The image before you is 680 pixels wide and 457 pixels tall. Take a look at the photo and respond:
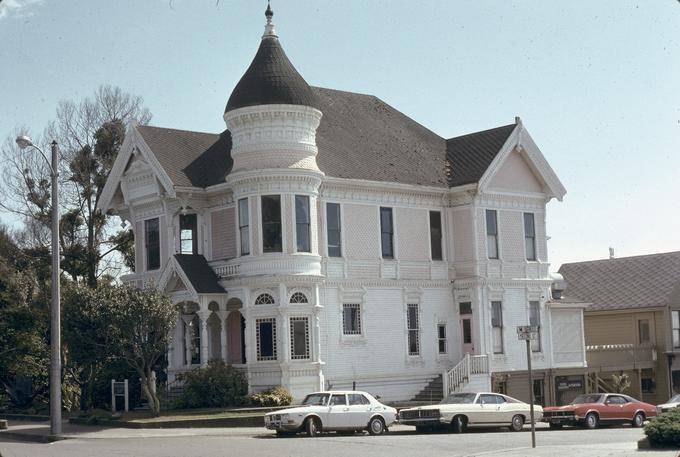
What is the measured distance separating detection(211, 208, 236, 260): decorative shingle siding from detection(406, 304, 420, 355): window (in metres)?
8.06

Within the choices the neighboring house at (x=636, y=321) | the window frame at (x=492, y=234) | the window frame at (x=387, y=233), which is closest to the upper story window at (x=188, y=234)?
the window frame at (x=387, y=233)

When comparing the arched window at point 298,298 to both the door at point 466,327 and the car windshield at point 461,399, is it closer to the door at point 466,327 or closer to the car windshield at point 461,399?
the car windshield at point 461,399

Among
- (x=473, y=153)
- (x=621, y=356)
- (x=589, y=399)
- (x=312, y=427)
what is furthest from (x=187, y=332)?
(x=621, y=356)

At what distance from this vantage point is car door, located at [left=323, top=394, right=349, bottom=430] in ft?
106

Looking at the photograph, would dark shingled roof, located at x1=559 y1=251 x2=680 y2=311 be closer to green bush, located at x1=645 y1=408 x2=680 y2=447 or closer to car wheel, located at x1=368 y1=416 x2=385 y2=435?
car wheel, located at x1=368 y1=416 x2=385 y2=435

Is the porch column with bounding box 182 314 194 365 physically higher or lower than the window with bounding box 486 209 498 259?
lower

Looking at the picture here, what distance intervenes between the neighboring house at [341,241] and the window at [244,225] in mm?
76

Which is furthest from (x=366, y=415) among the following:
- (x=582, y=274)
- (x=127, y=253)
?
(x=582, y=274)

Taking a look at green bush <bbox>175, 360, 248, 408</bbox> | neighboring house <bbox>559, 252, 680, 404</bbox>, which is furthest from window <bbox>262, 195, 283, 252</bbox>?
neighboring house <bbox>559, 252, 680, 404</bbox>

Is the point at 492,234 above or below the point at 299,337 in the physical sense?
above

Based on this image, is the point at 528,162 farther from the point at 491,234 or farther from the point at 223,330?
the point at 223,330

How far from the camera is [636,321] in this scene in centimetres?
6097

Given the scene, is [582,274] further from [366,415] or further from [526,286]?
[366,415]

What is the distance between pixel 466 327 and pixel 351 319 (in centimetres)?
622
